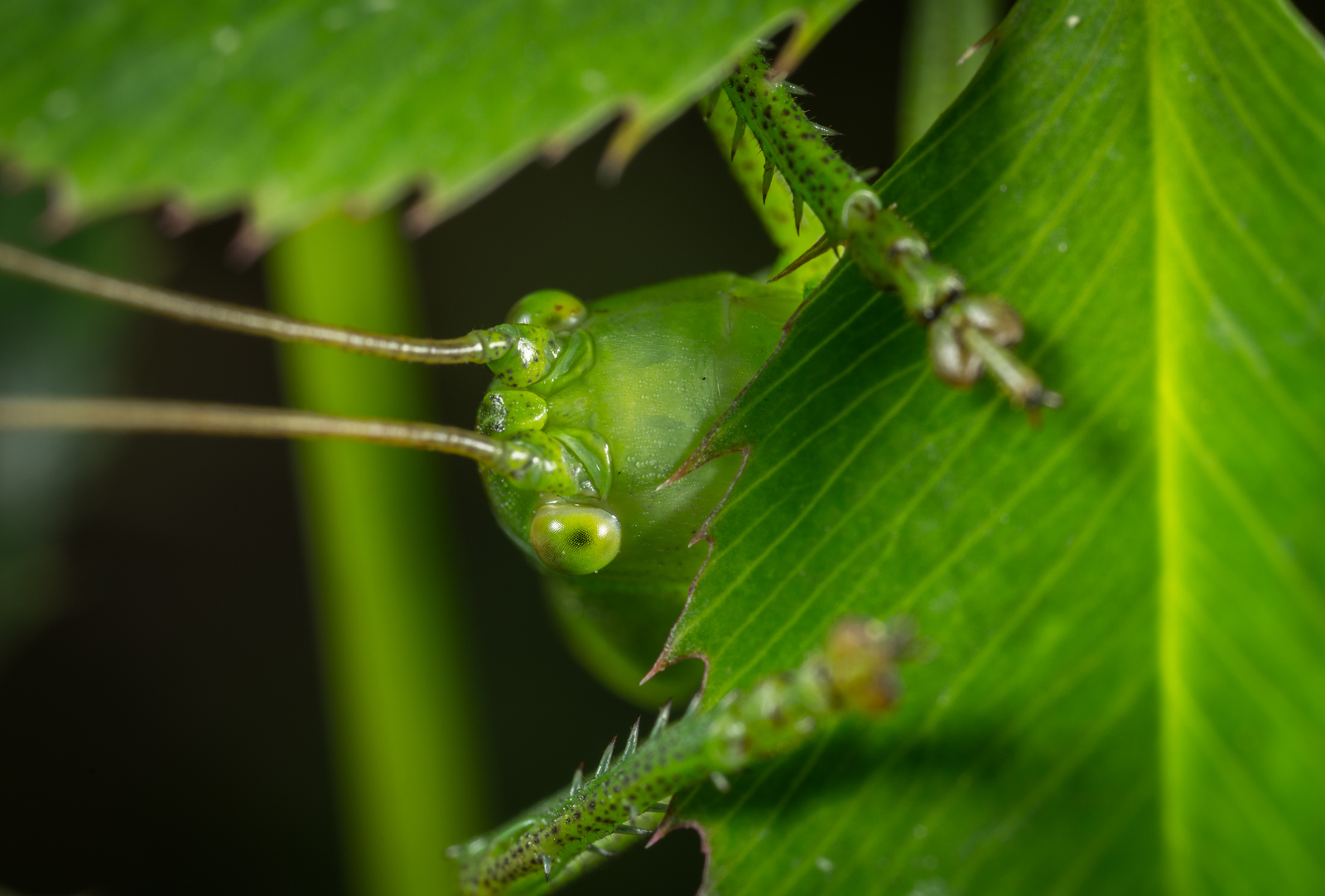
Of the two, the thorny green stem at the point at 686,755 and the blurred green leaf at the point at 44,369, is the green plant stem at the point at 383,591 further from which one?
the thorny green stem at the point at 686,755

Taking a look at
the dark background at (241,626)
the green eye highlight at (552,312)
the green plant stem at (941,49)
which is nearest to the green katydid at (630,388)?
the green eye highlight at (552,312)

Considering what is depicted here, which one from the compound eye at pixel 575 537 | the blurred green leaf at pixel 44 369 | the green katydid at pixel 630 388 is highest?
the blurred green leaf at pixel 44 369

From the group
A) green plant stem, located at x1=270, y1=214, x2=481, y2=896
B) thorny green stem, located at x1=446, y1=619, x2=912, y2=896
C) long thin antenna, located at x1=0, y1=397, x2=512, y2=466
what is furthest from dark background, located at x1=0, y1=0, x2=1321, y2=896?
long thin antenna, located at x1=0, y1=397, x2=512, y2=466

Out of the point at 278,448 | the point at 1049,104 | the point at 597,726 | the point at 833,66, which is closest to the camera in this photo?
the point at 1049,104

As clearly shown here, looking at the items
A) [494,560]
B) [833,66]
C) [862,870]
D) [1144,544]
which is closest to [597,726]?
[494,560]

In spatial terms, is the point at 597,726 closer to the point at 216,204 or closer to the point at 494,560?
the point at 494,560

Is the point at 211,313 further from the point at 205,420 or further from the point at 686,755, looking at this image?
the point at 686,755

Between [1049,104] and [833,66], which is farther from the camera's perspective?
[833,66]
